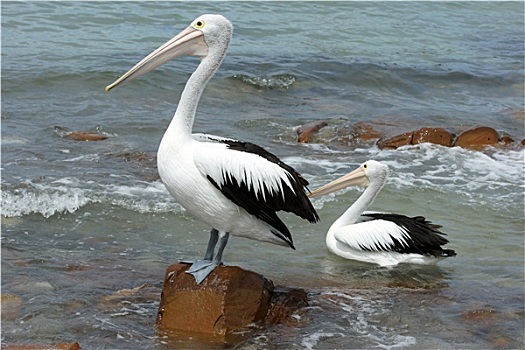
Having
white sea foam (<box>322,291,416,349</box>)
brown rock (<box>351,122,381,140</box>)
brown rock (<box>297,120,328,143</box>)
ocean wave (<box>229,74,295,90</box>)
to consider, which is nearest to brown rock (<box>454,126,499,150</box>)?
brown rock (<box>351,122,381,140</box>)

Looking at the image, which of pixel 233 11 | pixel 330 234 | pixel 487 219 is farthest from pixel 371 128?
pixel 233 11

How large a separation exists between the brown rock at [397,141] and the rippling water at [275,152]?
10 centimetres

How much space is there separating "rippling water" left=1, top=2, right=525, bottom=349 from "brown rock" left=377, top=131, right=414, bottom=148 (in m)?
0.10

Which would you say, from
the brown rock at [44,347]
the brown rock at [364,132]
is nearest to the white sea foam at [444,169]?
the brown rock at [364,132]

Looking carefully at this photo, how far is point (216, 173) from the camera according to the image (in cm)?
434

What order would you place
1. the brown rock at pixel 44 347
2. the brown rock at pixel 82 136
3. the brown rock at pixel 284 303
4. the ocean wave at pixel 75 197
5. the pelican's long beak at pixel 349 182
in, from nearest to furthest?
the brown rock at pixel 44 347
the brown rock at pixel 284 303
the pelican's long beak at pixel 349 182
the ocean wave at pixel 75 197
the brown rock at pixel 82 136

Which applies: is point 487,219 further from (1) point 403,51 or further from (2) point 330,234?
(1) point 403,51

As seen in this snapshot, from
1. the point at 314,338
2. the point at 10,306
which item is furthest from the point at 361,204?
the point at 10,306

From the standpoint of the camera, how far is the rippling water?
4961mm

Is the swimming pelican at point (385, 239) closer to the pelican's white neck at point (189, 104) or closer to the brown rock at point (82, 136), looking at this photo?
the pelican's white neck at point (189, 104)

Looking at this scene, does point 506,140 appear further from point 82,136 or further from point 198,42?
point 198,42

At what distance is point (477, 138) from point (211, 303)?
548 centimetres

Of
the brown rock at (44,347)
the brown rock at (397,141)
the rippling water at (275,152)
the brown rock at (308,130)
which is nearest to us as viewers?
the brown rock at (44,347)

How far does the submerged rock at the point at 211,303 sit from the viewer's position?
4.54m
